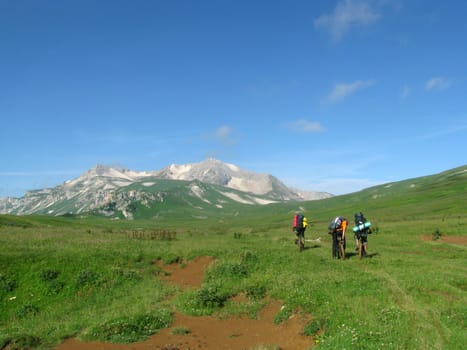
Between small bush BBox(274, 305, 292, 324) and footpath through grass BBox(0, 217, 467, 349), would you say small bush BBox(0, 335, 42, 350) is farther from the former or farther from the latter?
small bush BBox(274, 305, 292, 324)

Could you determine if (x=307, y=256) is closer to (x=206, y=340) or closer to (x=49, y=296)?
(x=206, y=340)

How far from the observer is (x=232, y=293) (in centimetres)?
2288

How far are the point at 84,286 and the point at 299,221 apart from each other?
18246 millimetres

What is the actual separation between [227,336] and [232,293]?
5.02 metres

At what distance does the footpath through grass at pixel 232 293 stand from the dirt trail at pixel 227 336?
1.75ft

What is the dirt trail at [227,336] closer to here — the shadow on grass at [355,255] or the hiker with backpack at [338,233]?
the hiker with backpack at [338,233]

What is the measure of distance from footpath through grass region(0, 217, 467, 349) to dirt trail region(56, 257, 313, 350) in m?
0.53

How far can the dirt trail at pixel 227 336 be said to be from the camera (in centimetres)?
1659

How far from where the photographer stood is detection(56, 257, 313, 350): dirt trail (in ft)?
54.4

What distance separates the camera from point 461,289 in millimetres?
21766

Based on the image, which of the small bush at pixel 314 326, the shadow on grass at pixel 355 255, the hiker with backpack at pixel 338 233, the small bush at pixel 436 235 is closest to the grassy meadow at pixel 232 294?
the small bush at pixel 314 326

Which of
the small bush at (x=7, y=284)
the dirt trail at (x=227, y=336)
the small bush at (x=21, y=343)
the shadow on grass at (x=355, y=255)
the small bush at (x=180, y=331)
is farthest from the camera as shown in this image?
the shadow on grass at (x=355, y=255)

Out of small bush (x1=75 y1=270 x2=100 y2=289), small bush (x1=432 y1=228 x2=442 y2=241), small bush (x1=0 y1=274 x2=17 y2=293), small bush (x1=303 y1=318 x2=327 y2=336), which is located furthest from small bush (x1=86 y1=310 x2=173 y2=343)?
small bush (x1=432 y1=228 x2=442 y2=241)

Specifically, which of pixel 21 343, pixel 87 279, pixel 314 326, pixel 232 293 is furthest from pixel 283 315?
pixel 87 279
